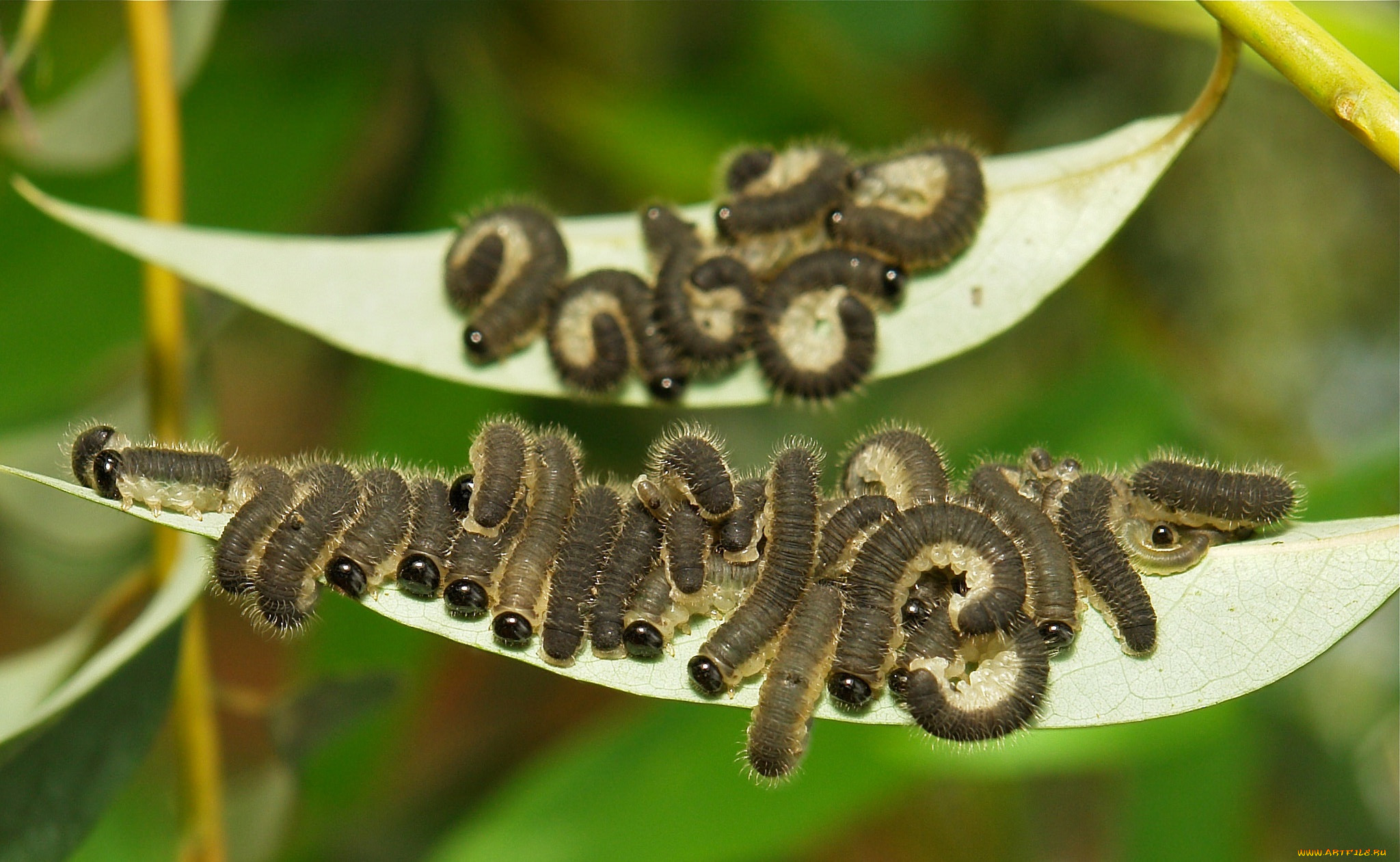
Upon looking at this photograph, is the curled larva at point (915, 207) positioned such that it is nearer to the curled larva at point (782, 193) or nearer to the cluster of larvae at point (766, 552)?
the curled larva at point (782, 193)

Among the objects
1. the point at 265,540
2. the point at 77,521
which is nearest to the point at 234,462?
the point at 265,540

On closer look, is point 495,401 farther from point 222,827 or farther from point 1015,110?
point 1015,110

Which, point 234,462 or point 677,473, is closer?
point 677,473

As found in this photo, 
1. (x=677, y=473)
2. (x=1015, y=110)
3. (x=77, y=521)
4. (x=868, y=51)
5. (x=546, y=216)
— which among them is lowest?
(x=77, y=521)

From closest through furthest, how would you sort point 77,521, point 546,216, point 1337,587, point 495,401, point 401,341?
point 1337,587, point 401,341, point 546,216, point 77,521, point 495,401

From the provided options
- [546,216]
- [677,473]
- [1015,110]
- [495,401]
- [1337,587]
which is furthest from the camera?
[1015,110]

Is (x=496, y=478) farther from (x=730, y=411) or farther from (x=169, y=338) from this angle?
(x=730, y=411)

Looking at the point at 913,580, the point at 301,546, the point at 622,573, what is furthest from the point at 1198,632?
the point at 301,546
